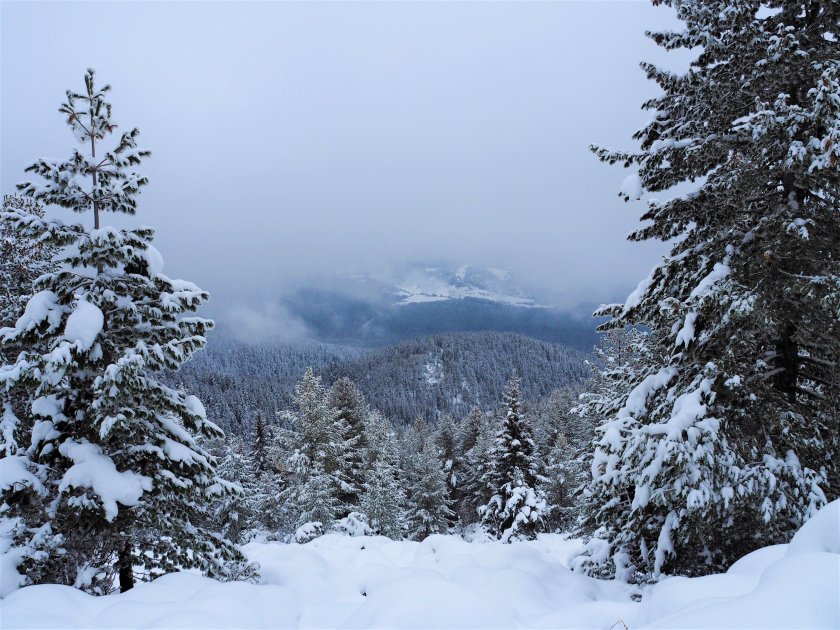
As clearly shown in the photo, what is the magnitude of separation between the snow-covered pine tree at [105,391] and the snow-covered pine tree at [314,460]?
1608cm

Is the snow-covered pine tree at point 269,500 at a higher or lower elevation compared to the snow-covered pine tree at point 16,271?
lower

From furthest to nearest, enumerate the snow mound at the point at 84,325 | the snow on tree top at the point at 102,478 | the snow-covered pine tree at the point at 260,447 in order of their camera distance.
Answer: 1. the snow-covered pine tree at the point at 260,447
2. the snow mound at the point at 84,325
3. the snow on tree top at the point at 102,478

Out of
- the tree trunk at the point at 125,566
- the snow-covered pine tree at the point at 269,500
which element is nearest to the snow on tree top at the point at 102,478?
the tree trunk at the point at 125,566

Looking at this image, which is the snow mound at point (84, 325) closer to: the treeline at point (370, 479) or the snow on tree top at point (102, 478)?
the snow on tree top at point (102, 478)

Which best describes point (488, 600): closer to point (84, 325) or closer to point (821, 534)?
point (821, 534)

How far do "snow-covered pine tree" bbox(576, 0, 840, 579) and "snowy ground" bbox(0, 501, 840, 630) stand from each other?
1179mm

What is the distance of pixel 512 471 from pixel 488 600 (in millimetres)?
20034

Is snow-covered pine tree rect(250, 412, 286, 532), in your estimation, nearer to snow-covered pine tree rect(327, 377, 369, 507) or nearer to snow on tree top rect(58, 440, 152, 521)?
snow-covered pine tree rect(327, 377, 369, 507)

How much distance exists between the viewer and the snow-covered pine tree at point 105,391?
21.1ft

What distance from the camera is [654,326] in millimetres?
7793

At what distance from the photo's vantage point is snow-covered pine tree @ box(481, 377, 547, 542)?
22.1 meters

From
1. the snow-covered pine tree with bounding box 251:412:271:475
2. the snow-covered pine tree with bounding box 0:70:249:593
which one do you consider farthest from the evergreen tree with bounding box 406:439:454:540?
the snow-covered pine tree with bounding box 0:70:249:593

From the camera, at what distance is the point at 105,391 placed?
644 centimetres

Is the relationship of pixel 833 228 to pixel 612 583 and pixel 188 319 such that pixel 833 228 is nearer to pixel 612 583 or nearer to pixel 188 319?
pixel 612 583
